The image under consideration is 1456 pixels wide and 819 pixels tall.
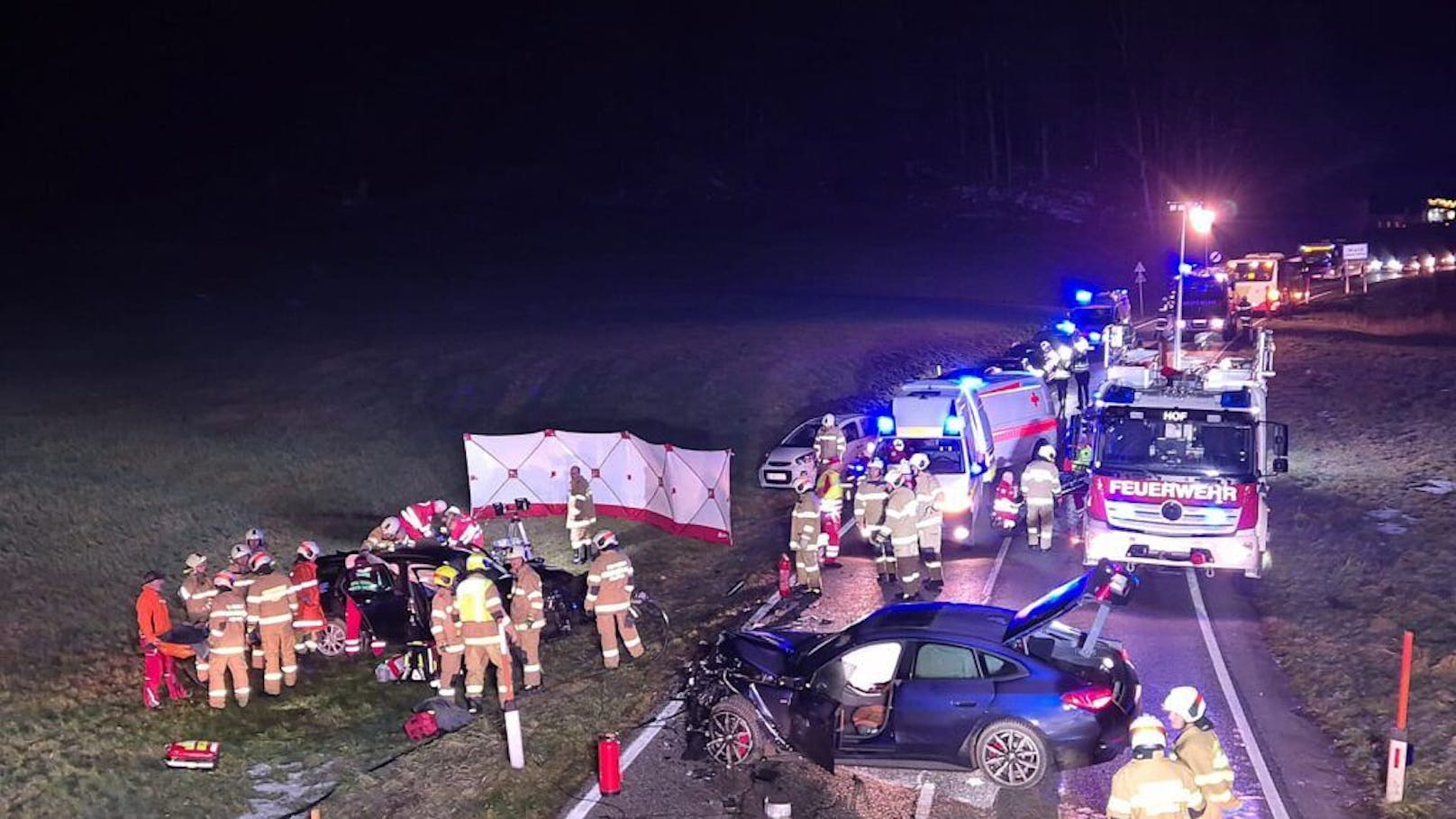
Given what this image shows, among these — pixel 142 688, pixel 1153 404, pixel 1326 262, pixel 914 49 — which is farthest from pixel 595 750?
pixel 914 49

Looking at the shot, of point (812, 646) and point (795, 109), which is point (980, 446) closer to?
point (812, 646)

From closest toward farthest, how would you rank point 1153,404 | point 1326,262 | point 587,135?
point 1153,404 < point 1326,262 < point 587,135

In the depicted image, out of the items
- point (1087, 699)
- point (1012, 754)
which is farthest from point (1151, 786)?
point (1012, 754)

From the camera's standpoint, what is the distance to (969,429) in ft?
66.4

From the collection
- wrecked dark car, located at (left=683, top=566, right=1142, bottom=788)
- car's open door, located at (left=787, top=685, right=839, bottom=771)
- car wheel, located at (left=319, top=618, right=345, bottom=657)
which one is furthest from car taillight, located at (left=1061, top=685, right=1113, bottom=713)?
car wheel, located at (left=319, top=618, right=345, bottom=657)

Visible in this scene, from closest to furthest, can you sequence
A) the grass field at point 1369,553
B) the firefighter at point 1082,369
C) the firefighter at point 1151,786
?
the firefighter at point 1151,786 < the grass field at point 1369,553 < the firefighter at point 1082,369

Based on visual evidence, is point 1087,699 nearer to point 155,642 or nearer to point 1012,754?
point 1012,754

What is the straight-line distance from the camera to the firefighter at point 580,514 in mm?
18547

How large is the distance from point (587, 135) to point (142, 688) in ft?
263

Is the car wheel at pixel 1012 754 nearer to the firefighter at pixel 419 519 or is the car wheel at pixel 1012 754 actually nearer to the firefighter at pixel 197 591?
the firefighter at pixel 197 591

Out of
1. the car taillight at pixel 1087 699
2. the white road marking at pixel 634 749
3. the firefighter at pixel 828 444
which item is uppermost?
the firefighter at pixel 828 444

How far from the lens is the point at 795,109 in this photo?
97.4m

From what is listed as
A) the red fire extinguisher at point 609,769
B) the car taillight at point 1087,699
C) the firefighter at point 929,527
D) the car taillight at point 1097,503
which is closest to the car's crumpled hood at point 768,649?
the red fire extinguisher at point 609,769

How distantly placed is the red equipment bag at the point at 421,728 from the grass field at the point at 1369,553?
8.49 m
